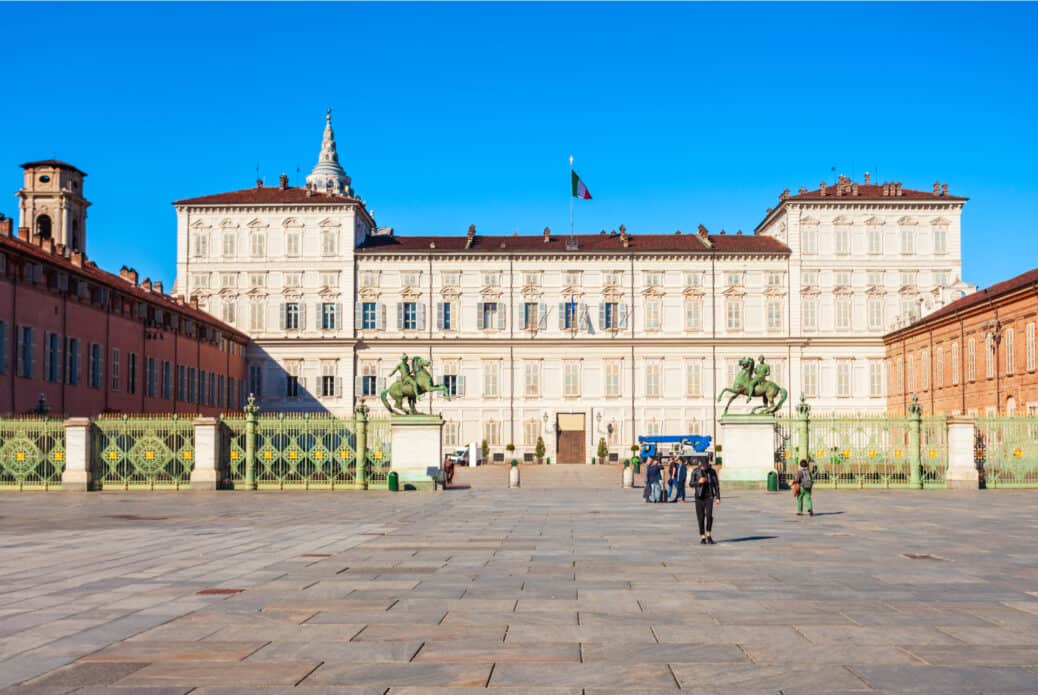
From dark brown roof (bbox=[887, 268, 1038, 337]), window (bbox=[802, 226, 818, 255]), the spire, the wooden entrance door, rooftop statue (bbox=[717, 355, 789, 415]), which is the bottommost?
the wooden entrance door

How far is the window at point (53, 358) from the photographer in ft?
135

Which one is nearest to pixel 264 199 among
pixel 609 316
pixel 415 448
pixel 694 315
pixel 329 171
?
pixel 609 316

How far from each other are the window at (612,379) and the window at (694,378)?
423 cm

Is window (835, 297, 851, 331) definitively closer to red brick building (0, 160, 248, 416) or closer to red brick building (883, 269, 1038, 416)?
red brick building (883, 269, 1038, 416)

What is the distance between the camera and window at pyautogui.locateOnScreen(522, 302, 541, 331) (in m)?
68.1

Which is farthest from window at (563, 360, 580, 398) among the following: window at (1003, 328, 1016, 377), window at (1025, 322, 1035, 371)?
window at (1025, 322, 1035, 371)

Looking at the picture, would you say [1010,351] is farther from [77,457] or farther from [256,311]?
[256,311]

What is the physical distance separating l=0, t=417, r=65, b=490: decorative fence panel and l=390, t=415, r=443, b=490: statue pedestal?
9.89 meters

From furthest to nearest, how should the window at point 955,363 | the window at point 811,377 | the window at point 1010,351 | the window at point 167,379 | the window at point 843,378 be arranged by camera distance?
1. the window at point 843,378
2. the window at point 811,377
3. the window at point 955,363
4. the window at point 167,379
5. the window at point 1010,351

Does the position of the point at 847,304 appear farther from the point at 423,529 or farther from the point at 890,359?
the point at 423,529

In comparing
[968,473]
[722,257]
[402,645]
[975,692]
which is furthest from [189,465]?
[722,257]

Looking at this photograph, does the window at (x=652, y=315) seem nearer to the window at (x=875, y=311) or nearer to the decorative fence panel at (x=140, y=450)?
the window at (x=875, y=311)

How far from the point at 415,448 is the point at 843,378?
1616 inches

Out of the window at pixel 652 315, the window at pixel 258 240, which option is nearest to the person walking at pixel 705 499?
the window at pixel 652 315
